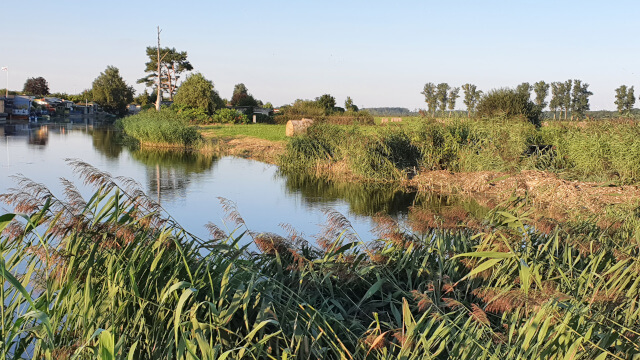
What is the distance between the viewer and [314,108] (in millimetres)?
46344

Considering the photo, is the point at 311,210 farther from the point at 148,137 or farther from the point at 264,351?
the point at 148,137

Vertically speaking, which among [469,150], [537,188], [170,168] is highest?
[469,150]

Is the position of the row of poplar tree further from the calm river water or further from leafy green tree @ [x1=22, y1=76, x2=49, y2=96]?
leafy green tree @ [x1=22, y1=76, x2=49, y2=96]

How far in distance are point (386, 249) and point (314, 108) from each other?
42114 mm

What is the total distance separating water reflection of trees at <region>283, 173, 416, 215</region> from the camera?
12.4 metres

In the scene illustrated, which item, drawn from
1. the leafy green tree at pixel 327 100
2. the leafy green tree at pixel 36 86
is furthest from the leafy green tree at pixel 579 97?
the leafy green tree at pixel 36 86

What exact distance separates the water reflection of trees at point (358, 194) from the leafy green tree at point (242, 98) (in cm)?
4383

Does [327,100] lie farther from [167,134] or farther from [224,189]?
[224,189]

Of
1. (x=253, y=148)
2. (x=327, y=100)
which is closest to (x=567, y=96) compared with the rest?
(x=327, y=100)

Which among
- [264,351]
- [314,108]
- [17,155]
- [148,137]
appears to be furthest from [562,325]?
[314,108]

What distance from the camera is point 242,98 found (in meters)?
65.0

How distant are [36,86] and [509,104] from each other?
328 ft

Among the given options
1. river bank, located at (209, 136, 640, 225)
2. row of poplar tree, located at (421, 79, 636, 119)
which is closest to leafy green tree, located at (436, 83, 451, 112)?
row of poplar tree, located at (421, 79, 636, 119)

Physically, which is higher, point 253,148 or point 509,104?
point 509,104
